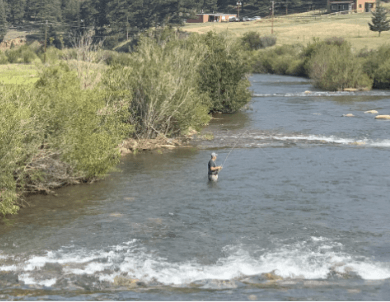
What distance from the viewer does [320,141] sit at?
123 ft

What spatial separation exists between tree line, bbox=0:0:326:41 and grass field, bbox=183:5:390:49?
25.7 feet

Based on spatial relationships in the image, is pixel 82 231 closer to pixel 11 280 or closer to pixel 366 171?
pixel 11 280

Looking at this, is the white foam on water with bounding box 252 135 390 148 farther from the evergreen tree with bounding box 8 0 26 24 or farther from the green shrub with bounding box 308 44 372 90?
the evergreen tree with bounding box 8 0 26 24

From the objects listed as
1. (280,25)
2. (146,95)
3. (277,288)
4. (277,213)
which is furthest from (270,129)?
(280,25)

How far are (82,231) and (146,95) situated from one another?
16.6 metres

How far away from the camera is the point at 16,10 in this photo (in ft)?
625

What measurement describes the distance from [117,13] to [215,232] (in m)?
144

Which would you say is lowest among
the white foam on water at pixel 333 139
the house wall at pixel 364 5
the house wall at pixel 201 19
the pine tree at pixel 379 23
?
the white foam on water at pixel 333 139

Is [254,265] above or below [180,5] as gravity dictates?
below

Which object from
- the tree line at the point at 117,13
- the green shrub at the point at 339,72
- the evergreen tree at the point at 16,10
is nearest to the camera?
the green shrub at the point at 339,72

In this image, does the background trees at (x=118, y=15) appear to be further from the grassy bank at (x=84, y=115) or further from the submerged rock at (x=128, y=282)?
the submerged rock at (x=128, y=282)

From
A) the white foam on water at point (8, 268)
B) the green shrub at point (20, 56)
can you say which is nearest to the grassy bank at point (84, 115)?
the white foam on water at point (8, 268)

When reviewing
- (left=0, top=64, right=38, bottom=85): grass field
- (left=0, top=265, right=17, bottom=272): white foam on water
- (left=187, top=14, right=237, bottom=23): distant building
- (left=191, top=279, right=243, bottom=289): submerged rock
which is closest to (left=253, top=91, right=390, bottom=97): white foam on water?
(left=0, top=64, right=38, bottom=85): grass field

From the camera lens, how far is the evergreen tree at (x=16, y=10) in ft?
625
